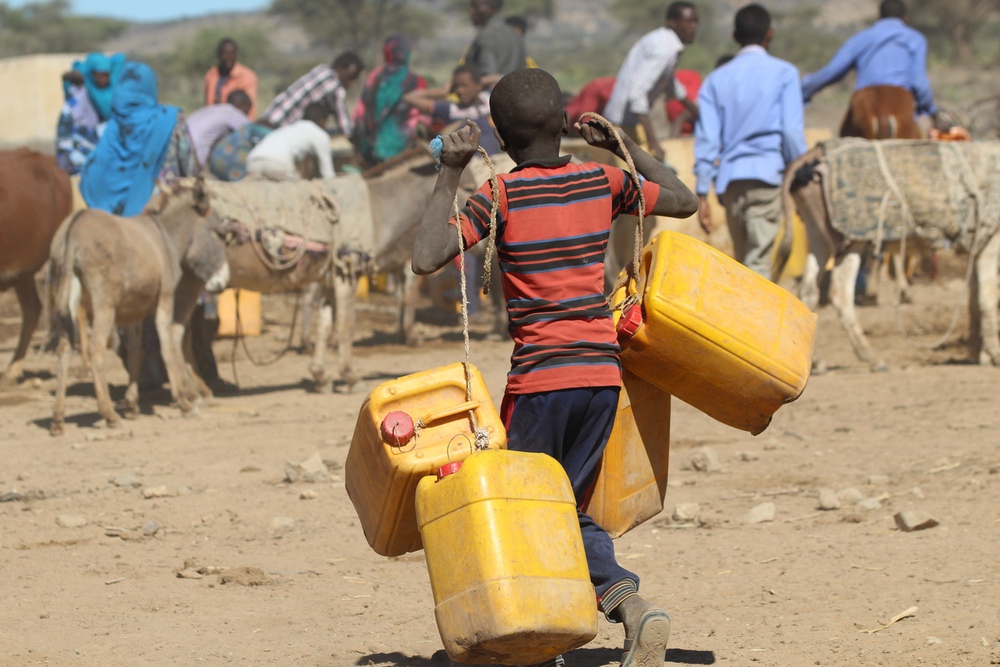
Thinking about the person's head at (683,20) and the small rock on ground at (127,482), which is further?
the person's head at (683,20)

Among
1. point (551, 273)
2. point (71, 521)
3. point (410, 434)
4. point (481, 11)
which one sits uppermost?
point (481, 11)

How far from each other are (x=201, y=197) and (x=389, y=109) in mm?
3707

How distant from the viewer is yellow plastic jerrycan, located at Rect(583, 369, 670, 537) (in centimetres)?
384

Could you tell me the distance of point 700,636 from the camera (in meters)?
4.11

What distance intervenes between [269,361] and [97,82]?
269 centimetres

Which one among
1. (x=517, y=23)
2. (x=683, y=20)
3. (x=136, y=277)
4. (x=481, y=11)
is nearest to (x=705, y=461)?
(x=136, y=277)

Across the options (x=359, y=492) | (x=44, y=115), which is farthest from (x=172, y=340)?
(x=44, y=115)

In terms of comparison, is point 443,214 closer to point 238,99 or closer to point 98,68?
Result: point 98,68

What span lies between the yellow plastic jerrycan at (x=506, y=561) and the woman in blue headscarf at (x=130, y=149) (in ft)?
22.1

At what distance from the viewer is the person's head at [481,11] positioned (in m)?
11.3

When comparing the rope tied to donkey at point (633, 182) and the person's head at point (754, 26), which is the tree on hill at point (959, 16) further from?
the rope tied to donkey at point (633, 182)

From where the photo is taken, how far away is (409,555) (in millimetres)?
5297

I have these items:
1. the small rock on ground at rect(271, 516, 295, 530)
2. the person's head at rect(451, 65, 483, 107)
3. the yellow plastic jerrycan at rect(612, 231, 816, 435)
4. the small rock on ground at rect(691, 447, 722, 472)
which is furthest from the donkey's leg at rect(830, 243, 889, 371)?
the yellow plastic jerrycan at rect(612, 231, 816, 435)

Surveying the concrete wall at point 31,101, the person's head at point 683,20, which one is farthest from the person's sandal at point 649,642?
the concrete wall at point 31,101
